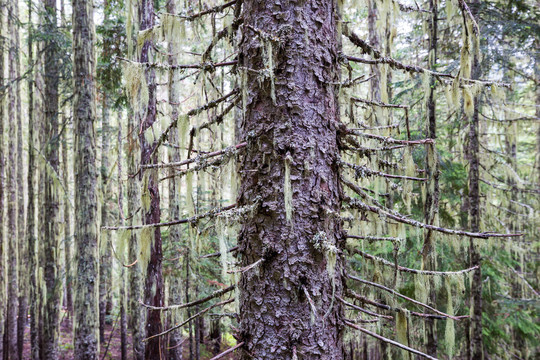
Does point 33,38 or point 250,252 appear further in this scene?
point 33,38

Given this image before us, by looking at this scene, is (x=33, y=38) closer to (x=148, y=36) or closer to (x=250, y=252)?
(x=148, y=36)

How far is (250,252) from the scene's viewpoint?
199cm

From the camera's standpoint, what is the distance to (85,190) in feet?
Answer: 20.1

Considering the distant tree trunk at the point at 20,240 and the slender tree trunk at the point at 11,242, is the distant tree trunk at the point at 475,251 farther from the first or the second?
the distant tree trunk at the point at 20,240

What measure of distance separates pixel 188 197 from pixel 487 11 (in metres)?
8.88

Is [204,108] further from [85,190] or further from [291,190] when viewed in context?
[85,190]

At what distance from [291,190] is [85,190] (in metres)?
5.39

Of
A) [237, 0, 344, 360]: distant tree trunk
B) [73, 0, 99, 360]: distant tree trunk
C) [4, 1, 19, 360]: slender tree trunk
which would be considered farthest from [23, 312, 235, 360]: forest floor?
[237, 0, 344, 360]: distant tree trunk

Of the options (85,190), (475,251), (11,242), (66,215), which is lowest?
(11,242)

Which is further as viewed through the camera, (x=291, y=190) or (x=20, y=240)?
(x=20, y=240)

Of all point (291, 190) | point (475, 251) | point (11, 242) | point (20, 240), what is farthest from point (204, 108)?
point (20, 240)

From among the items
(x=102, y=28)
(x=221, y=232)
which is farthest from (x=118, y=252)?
(x=102, y=28)

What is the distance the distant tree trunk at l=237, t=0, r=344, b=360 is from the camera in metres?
1.84

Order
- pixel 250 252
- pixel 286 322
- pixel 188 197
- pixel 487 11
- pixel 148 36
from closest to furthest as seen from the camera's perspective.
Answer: pixel 286 322 → pixel 250 252 → pixel 188 197 → pixel 148 36 → pixel 487 11
